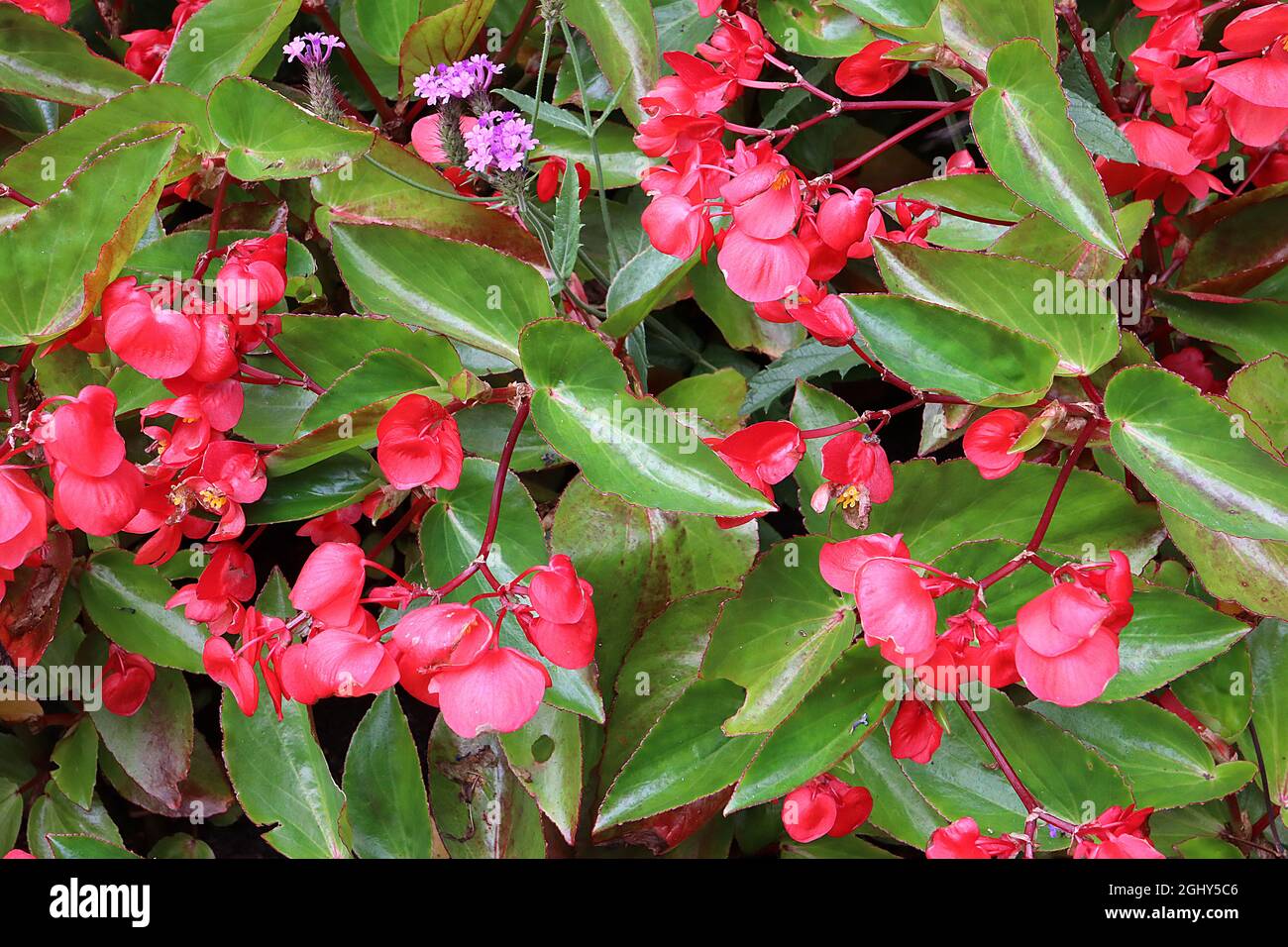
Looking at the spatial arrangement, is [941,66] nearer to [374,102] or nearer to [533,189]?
[533,189]

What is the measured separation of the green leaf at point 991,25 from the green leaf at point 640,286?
0.95 feet

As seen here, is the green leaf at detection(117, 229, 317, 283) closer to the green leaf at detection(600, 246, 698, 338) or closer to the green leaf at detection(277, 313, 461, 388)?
the green leaf at detection(277, 313, 461, 388)

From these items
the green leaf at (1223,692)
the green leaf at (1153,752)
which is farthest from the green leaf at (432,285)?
the green leaf at (1223,692)

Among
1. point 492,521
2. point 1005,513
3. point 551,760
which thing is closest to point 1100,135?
point 1005,513

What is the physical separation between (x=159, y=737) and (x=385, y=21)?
2.53 feet

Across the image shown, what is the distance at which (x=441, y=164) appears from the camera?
103cm

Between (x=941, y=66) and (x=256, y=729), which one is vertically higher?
(x=941, y=66)

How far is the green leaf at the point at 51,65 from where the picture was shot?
1000mm

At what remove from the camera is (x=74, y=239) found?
0.78 m

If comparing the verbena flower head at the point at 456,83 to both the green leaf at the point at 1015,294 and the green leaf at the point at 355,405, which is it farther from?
the green leaf at the point at 1015,294

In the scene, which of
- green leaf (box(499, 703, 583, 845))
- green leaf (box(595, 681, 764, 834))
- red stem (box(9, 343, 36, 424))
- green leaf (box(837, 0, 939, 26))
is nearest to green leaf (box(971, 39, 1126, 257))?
green leaf (box(837, 0, 939, 26))

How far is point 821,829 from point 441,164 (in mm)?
717

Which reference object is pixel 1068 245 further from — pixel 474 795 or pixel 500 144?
pixel 474 795

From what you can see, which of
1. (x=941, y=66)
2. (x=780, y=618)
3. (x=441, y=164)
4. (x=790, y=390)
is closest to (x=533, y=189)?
(x=441, y=164)
